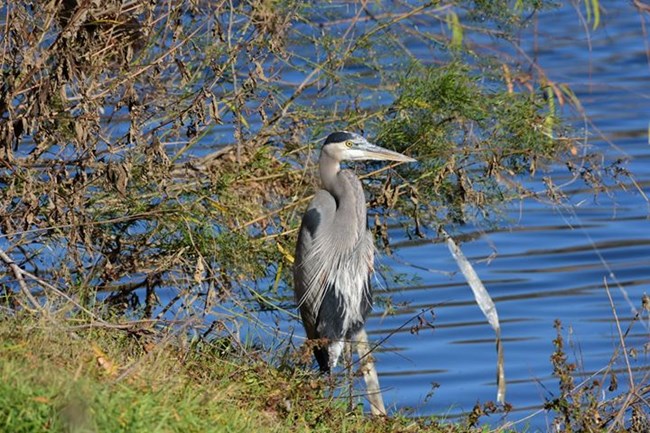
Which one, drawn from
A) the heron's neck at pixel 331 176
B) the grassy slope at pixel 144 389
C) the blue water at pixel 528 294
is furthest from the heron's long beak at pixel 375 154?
the grassy slope at pixel 144 389

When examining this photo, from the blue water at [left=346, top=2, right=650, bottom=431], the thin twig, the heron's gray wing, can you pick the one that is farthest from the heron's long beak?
the thin twig

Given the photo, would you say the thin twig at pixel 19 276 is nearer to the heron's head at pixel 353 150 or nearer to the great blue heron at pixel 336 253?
the great blue heron at pixel 336 253

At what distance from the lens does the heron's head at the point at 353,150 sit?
676 centimetres

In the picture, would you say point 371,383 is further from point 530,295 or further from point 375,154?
point 530,295

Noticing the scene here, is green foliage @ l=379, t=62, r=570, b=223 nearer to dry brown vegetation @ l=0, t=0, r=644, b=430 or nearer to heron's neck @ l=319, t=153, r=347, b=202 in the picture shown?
dry brown vegetation @ l=0, t=0, r=644, b=430

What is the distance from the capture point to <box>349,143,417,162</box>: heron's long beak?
682cm

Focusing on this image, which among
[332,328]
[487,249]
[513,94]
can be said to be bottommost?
[487,249]

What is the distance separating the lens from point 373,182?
7590mm

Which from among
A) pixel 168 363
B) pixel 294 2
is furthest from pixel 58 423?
pixel 294 2

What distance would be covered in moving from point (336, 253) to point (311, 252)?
175mm

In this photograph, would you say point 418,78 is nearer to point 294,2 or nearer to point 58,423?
point 294,2

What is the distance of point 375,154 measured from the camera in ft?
22.5

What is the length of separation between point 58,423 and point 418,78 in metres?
3.95

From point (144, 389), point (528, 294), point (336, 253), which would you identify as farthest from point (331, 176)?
point (528, 294)
